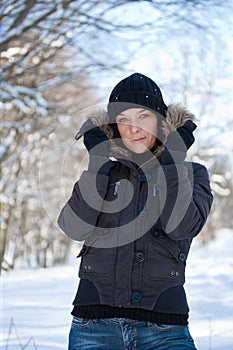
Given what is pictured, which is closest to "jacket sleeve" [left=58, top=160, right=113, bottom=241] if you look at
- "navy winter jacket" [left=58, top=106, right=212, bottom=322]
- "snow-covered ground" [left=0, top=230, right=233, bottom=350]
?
"navy winter jacket" [left=58, top=106, right=212, bottom=322]

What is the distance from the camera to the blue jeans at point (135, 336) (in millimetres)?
2318

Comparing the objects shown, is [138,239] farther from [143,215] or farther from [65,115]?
[65,115]

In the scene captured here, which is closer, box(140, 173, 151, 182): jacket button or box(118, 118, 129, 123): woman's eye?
box(140, 173, 151, 182): jacket button

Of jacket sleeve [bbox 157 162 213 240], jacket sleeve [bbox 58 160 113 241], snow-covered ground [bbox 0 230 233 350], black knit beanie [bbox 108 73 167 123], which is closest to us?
jacket sleeve [bbox 157 162 213 240]

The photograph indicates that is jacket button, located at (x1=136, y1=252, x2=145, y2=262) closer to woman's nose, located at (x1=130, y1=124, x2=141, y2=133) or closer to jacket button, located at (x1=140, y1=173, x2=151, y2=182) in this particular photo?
jacket button, located at (x1=140, y1=173, x2=151, y2=182)

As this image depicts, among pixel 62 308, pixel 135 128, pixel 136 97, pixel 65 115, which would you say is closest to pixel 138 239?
pixel 135 128

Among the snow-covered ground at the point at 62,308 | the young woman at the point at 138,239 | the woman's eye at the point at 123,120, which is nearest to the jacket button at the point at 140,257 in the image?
the young woman at the point at 138,239

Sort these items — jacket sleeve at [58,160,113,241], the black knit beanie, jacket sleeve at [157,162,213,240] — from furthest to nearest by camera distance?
the black knit beanie, jacket sleeve at [58,160,113,241], jacket sleeve at [157,162,213,240]

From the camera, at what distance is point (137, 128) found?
2516 mm

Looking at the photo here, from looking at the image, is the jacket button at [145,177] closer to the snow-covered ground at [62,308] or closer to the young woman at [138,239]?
the young woman at [138,239]

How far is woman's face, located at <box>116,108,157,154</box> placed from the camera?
251 cm

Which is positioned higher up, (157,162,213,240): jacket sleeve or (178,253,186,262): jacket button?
(157,162,213,240): jacket sleeve

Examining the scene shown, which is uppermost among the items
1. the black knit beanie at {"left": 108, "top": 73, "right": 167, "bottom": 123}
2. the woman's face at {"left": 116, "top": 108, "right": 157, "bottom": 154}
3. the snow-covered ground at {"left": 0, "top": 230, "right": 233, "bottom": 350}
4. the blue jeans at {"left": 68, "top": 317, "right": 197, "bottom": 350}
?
the black knit beanie at {"left": 108, "top": 73, "right": 167, "bottom": 123}

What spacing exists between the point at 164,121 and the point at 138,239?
49 centimetres
